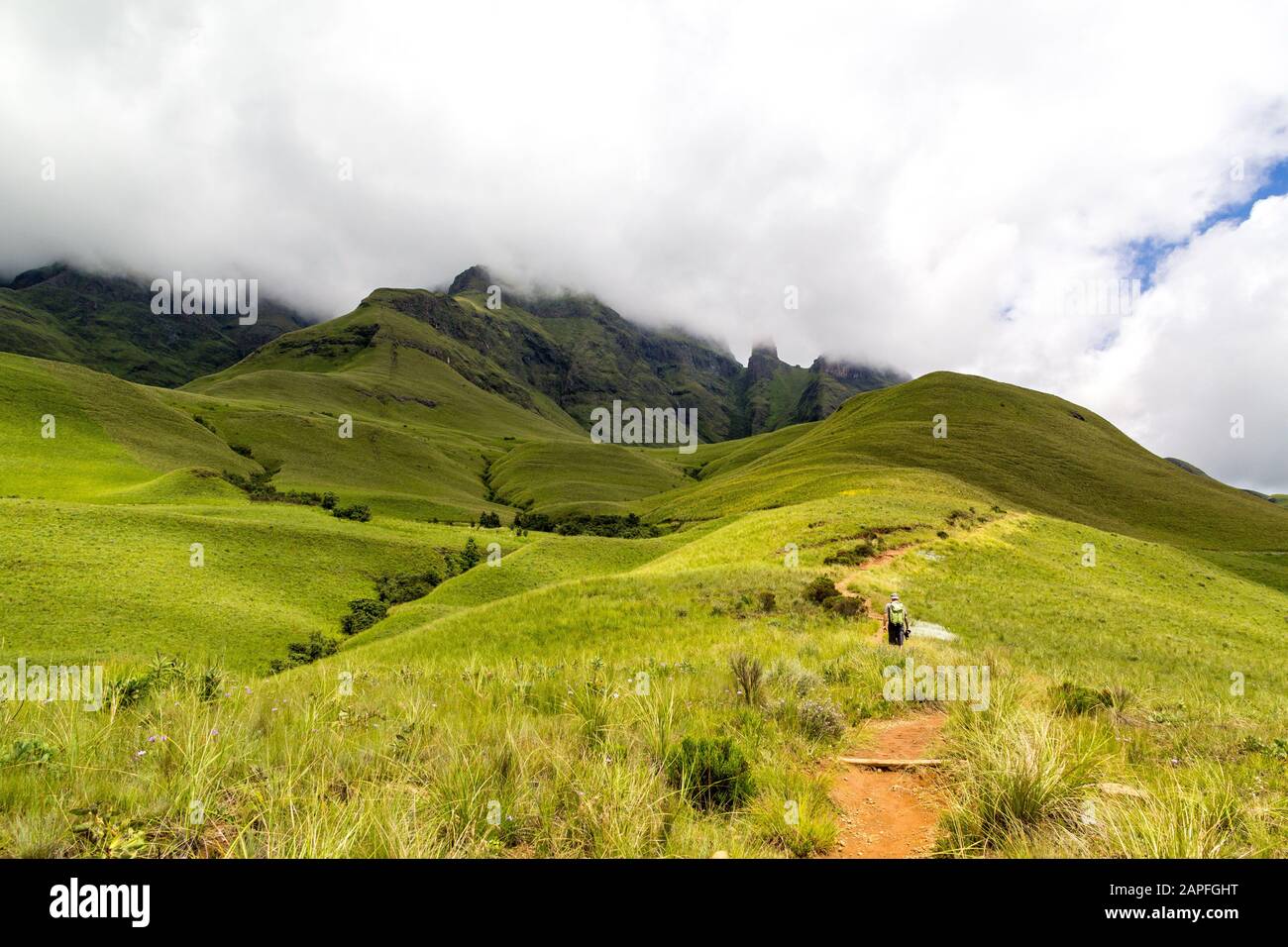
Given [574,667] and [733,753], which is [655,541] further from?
[733,753]

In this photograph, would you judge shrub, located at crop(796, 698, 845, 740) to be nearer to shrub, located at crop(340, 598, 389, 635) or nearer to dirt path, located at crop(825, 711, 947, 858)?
dirt path, located at crop(825, 711, 947, 858)

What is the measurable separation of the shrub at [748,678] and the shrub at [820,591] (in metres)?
14.9

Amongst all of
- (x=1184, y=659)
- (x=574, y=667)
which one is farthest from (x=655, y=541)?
(x=574, y=667)

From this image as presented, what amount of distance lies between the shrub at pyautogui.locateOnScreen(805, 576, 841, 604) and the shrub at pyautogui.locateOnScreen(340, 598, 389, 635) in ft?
114

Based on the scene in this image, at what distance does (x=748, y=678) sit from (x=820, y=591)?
53.3ft

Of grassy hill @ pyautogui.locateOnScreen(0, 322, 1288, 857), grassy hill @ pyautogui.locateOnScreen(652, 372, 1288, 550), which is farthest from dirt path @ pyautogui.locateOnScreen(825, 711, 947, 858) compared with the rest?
grassy hill @ pyautogui.locateOnScreen(652, 372, 1288, 550)

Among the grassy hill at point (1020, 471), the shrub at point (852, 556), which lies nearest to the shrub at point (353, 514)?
the grassy hill at point (1020, 471)

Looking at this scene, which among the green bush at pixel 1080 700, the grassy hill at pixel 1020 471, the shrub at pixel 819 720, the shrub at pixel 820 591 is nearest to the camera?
the shrub at pixel 819 720

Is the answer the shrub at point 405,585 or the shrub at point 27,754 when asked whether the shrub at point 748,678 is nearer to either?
the shrub at point 27,754

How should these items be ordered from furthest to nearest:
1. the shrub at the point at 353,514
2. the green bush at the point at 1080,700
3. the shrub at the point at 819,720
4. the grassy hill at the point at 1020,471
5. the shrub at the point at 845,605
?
1. the grassy hill at the point at 1020,471
2. the shrub at the point at 353,514
3. the shrub at the point at 845,605
4. the green bush at the point at 1080,700
5. the shrub at the point at 819,720

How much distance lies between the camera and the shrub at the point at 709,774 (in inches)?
200

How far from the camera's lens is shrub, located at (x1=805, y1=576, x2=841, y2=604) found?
22859 mm

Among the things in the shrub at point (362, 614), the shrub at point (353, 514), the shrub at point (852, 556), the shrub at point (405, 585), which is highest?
the shrub at point (353, 514)
